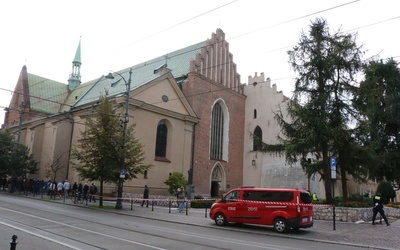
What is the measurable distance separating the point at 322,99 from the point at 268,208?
8.59 m

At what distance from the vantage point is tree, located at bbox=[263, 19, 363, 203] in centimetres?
1942

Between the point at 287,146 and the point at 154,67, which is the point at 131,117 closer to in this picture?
the point at 154,67

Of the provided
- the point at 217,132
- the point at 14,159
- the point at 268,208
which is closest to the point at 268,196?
the point at 268,208

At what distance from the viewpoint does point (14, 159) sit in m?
33.1

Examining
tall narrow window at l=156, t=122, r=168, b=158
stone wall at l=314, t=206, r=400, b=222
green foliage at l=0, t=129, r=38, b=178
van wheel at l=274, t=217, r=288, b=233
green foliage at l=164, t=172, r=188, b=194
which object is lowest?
van wheel at l=274, t=217, r=288, b=233

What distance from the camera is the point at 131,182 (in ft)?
98.2

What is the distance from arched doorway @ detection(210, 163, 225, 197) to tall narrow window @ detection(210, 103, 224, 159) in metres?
1.44

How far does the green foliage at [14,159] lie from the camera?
33.4 m

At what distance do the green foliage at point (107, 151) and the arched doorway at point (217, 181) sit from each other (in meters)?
18.1

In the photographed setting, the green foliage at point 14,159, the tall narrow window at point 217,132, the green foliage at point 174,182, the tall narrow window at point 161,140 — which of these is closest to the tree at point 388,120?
the tall narrow window at point 217,132

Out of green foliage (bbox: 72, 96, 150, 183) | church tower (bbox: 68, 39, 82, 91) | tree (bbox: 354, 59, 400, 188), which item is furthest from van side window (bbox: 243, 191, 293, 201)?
church tower (bbox: 68, 39, 82, 91)

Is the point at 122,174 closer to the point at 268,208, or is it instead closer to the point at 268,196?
the point at 268,196

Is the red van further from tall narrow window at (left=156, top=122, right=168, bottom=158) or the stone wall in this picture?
tall narrow window at (left=156, top=122, right=168, bottom=158)

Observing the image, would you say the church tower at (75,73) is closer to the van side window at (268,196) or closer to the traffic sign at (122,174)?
the traffic sign at (122,174)
